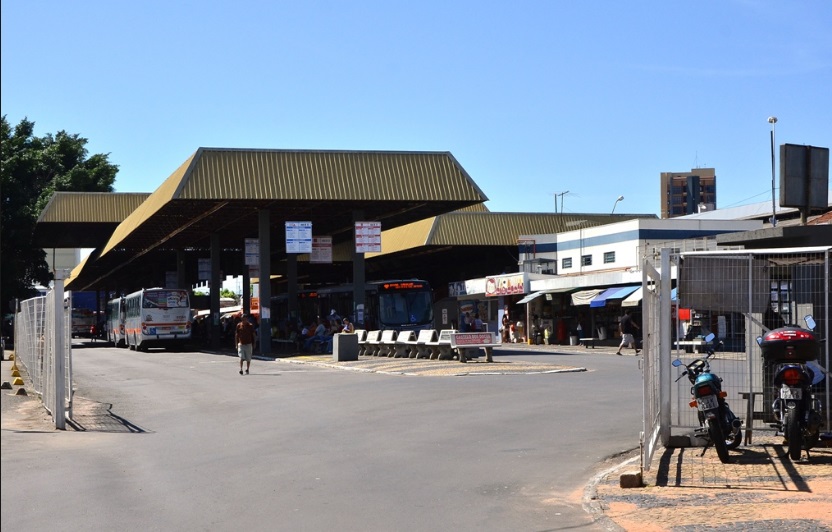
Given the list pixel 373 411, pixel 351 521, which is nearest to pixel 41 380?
pixel 373 411

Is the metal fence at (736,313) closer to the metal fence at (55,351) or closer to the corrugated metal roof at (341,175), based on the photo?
Answer: the metal fence at (55,351)

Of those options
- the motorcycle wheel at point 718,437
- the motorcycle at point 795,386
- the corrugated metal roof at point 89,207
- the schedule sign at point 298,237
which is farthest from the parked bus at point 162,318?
the motorcycle at point 795,386

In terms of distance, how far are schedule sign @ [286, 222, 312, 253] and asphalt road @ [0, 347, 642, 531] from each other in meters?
18.8

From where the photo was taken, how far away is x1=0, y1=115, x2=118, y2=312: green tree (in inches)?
2392

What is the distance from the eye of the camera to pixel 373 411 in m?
17.2

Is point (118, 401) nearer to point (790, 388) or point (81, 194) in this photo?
point (790, 388)

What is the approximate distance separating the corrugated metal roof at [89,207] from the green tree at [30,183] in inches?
104

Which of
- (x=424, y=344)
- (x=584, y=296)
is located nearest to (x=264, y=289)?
(x=424, y=344)

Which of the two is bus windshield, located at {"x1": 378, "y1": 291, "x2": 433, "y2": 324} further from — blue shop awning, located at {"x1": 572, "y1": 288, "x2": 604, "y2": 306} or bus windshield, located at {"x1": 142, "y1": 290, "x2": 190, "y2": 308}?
bus windshield, located at {"x1": 142, "y1": 290, "x2": 190, "y2": 308}

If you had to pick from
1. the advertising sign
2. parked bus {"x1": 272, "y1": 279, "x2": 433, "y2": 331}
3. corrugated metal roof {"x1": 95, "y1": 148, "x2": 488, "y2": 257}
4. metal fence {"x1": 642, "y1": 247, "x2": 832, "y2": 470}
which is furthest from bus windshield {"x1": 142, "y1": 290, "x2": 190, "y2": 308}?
metal fence {"x1": 642, "y1": 247, "x2": 832, "y2": 470}

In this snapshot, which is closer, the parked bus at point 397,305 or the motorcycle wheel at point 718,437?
the motorcycle wheel at point 718,437

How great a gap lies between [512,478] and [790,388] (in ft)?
9.45

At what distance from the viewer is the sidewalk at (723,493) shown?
305 inches

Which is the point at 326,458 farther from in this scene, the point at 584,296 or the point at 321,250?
the point at 584,296
